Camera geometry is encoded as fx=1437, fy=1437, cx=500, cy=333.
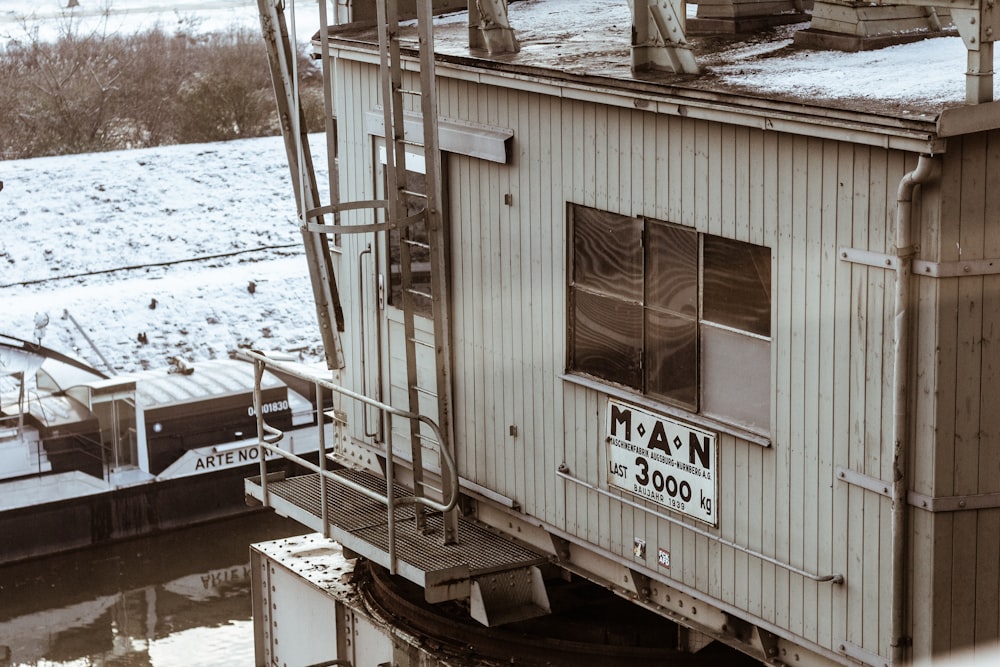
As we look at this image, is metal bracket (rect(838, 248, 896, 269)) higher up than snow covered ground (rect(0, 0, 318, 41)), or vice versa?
snow covered ground (rect(0, 0, 318, 41))

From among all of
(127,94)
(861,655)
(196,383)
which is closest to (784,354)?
(861,655)

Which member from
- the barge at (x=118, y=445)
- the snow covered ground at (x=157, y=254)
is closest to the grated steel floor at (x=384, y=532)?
the barge at (x=118, y=445)

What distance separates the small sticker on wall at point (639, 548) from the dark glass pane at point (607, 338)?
0.89 meters

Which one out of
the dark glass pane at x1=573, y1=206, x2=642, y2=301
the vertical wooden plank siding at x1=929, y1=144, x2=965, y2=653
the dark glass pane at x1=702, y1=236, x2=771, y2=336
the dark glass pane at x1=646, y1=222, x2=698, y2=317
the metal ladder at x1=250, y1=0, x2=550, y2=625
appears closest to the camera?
the vertical wooden plank siding at x1=929, y1=144, x2=965, y2=653

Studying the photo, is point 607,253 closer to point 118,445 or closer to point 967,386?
point 967,386

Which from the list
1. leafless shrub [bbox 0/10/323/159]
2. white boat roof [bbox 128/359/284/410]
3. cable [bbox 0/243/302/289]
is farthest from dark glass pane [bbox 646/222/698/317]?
leafless shrub [bbox 0/10/323/159]

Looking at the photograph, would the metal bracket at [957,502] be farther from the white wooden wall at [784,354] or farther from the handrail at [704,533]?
the handrail at [704,533]

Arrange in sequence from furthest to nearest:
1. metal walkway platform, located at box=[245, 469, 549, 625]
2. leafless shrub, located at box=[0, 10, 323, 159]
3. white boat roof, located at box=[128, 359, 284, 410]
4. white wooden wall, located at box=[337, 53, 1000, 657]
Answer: leafless shrub, located at box=[0, 10, 323, 159] < white boat roof, located at box=[128, 359, 284, 410] < metal walkway platform, located at box=[245, 469, 549, 625] < white wooden wall, located at box=[337, 53, 1000, 657]

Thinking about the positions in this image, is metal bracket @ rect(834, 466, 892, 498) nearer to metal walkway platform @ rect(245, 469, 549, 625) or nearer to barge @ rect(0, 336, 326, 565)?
metal walkway platform @ rect(245, 469, 549, 625)

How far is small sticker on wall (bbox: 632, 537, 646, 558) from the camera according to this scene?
8.25 metres

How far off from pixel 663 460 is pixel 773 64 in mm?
2270

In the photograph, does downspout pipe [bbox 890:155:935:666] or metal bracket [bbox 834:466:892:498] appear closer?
downspout pipe [bbox 890:155:935:666]

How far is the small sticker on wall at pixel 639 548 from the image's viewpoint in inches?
325

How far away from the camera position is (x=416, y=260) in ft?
33.6
